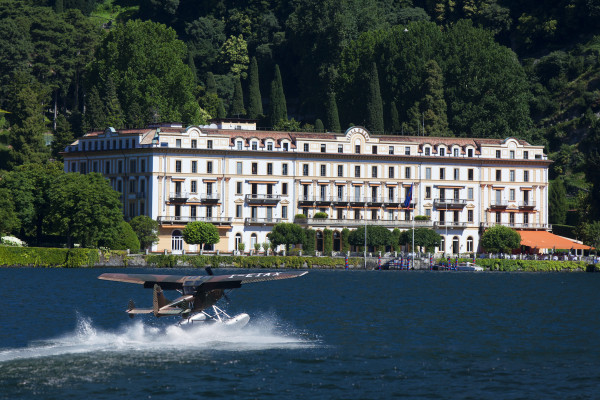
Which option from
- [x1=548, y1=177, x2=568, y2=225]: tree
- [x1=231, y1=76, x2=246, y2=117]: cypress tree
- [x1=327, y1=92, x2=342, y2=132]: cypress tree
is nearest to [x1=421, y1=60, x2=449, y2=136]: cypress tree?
[x1=327, y1=92, x2=342, y2=132]: cypress tree

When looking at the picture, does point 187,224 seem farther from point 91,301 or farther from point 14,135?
point 91,301

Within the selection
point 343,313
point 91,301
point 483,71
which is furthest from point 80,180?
point 483,71

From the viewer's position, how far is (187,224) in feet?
475

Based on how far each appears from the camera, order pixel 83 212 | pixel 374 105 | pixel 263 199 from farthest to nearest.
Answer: pixel 374 105
pixel 263 199
pixel 83 212

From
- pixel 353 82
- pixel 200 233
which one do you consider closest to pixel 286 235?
pixel 200 233

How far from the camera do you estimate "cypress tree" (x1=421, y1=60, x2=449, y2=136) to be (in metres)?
170

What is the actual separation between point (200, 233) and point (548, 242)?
38390mm

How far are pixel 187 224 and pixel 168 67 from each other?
3657 cm

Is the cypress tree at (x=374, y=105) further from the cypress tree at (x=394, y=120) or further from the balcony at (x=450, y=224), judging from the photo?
the balcony at (x=450, y=224)

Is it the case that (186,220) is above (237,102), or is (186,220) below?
below

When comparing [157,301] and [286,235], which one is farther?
[286,235]

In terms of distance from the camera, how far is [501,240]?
484ft

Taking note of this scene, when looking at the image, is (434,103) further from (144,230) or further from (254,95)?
(144,230)

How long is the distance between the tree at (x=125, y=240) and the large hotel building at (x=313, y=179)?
11701 millimetres
